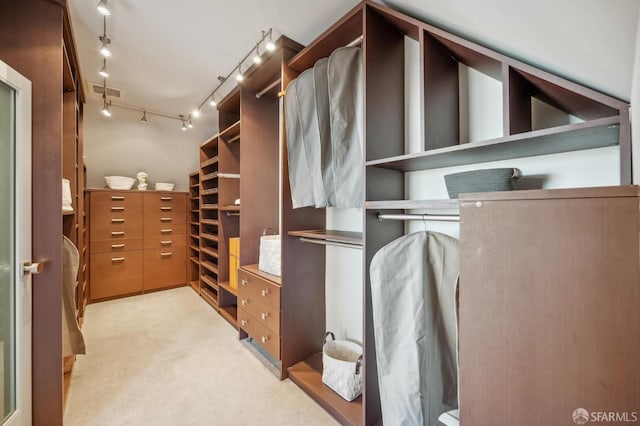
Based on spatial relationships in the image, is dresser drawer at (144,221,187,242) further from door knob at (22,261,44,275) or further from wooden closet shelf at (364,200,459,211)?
wooden closet shelf at (364,200,459,211)

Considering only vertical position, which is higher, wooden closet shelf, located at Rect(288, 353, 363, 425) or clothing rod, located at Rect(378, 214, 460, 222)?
clothing rod, located at Rect(378, 214, 460, 222)

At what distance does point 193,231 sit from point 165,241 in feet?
1.36

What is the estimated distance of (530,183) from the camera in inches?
49.2

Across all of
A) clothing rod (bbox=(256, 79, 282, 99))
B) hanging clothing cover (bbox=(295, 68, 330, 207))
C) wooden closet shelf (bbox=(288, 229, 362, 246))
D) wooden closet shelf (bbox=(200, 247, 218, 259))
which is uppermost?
clothing rod (bbox=(256, 79, 282, 99))

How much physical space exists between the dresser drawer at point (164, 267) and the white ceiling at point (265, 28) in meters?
2.09

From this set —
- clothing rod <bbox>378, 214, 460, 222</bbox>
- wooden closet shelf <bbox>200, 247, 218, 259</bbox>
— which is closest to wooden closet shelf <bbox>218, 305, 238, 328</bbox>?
wooden closet shelf <bbox>200, 247, 218, 259</bbox>

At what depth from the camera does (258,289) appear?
2258 mm

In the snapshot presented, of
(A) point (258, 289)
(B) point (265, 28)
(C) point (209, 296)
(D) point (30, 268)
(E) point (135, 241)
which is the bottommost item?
(C) point (209, 296)

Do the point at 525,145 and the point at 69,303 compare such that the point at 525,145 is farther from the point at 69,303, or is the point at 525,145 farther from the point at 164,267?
the point at 164,267

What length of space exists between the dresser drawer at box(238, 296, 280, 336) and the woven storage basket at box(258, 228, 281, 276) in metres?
0.27

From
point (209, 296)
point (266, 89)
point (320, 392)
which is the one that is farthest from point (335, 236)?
point (209, 296)

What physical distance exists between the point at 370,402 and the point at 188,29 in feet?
9.33

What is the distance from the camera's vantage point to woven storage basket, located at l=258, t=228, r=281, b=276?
2.17 metres

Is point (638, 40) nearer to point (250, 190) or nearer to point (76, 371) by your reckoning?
point (250, 190)
